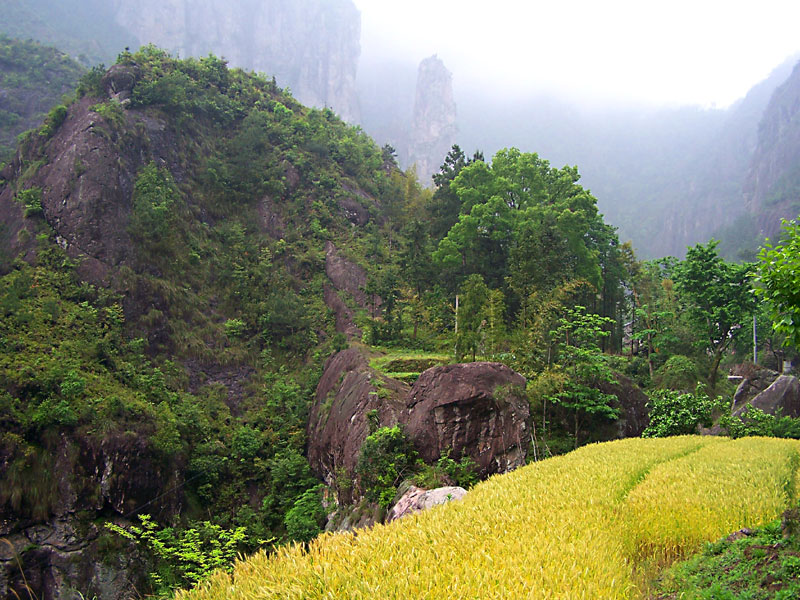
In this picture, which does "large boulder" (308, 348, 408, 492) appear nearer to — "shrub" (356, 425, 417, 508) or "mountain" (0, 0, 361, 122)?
"shrub" (356, 425, 417, 508)

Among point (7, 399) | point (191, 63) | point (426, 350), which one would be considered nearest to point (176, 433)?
point (7, 399)

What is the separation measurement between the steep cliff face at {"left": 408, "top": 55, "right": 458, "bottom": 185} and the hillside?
81.7 metres

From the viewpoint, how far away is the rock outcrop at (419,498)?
9.45 metres

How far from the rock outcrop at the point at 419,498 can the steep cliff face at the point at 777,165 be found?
295 ft

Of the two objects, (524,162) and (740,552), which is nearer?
(740,552)

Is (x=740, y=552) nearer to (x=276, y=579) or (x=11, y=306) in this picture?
(x=276, y=579)

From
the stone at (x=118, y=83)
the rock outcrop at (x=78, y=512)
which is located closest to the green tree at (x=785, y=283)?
the rock outcrop at (x=78, y=512)

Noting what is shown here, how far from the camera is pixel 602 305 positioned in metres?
29.7

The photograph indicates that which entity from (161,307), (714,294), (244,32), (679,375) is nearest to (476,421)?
(679,375)

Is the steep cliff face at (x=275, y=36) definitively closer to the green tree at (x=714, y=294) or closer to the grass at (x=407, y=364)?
the green tree at (x=714, y=294)

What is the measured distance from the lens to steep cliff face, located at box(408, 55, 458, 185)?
11931 centimetres

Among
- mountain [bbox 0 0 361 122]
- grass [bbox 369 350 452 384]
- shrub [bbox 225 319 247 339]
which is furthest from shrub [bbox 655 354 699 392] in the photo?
mountain [bbox 0 0 361 122]

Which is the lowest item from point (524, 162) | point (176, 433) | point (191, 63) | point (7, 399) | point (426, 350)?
point (176, 433)

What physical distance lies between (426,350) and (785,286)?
1742cm
